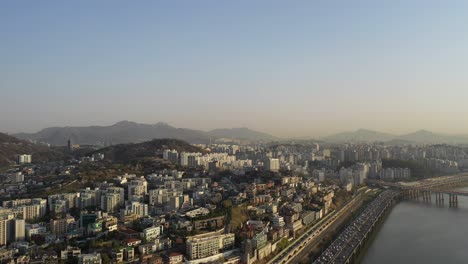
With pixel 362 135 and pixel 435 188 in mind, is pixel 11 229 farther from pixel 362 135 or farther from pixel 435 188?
pixel 362 135

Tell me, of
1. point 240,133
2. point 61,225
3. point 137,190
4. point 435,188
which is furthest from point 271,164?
point 240,133

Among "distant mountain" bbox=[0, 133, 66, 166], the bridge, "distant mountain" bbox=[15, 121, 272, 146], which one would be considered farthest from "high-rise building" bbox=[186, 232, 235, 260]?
"distant mountain" bbox=[15, 121, 272, 146]

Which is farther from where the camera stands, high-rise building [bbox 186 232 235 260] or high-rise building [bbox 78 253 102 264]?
high-rise building [bbox 186 232 235 260]

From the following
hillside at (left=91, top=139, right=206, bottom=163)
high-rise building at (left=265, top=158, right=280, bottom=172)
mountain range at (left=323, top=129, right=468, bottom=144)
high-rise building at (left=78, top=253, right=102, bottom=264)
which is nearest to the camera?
high-rise building at (left=78, top=253, right=102, bottom=264)

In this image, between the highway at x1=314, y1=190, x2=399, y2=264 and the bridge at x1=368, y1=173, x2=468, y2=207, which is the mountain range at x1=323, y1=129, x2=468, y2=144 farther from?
the highway at x1=314, y1=190, x2=399, y2=264

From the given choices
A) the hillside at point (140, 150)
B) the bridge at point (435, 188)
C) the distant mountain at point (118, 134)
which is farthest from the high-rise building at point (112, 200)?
the distant mountain at point (118, 134)

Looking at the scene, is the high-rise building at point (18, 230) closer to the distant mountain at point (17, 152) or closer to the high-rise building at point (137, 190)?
the high-rise building at point (137, 190)

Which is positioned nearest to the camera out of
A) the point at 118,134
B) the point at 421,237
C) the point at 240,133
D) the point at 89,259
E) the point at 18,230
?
the point at 89,259
